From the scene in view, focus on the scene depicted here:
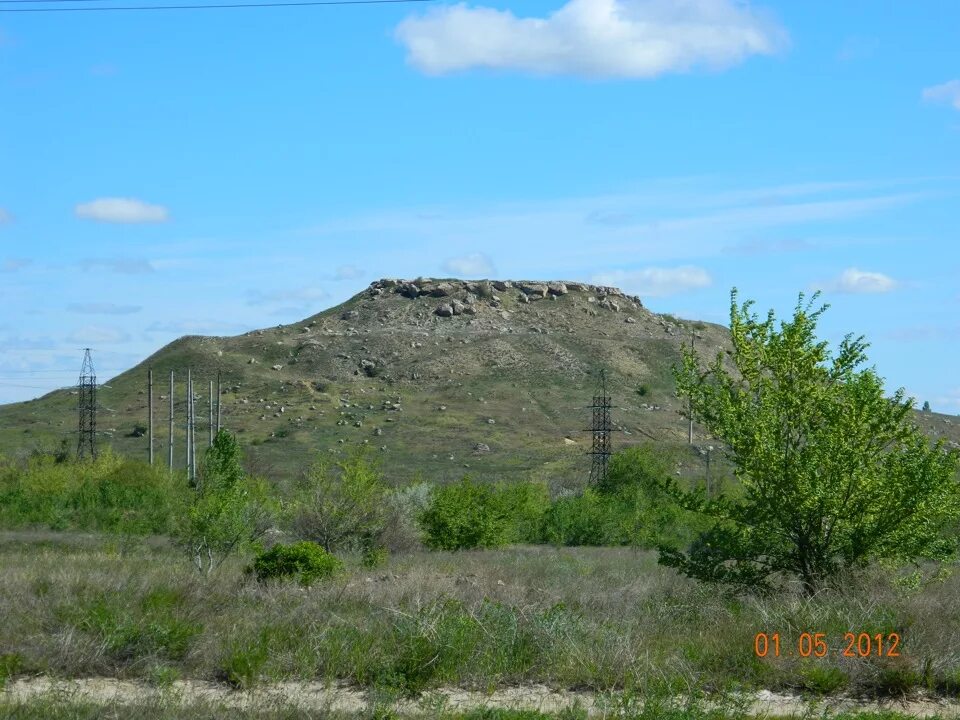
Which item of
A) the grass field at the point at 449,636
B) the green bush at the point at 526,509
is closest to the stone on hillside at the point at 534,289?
the green bush at the point at 526,509

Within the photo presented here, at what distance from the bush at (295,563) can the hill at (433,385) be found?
42.5 m

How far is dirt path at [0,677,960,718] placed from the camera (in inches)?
376

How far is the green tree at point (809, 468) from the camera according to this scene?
13859mm

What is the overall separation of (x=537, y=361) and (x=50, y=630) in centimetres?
9640

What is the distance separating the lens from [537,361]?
10762 centimetres

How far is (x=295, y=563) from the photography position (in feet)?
62.2

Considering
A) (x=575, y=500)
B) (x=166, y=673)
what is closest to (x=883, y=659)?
(x=166, y=673)

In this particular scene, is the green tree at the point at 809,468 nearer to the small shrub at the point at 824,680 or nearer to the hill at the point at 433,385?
the small shrub at the point at 824,680

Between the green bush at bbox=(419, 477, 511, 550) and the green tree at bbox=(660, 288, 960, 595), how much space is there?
65.3ft

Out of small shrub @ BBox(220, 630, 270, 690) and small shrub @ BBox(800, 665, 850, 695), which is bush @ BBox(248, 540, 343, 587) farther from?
small shrub @ BBox(800, 665, 850, 695)

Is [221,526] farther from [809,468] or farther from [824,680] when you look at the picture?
[824,680]

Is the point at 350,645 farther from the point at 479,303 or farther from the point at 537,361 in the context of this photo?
the point at 479,303

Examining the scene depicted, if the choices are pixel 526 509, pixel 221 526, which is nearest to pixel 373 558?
pixel 221 526
